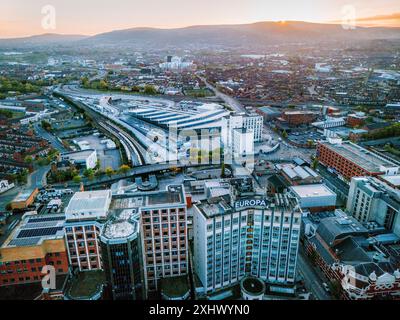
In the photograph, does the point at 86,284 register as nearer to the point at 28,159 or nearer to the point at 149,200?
the point at 149,200

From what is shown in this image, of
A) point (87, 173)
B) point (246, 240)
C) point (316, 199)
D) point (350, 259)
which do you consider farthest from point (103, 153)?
point (350, 259)

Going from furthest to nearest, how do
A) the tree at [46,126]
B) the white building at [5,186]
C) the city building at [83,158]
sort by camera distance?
→ the tree at [46,126], the city building at [83,158], the white building at [5,186]

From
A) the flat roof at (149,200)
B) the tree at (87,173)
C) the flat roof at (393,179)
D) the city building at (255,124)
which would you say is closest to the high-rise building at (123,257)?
the flat roof at (149,200)

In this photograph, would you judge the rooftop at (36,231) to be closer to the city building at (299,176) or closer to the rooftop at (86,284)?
the rooftop at (86,284)

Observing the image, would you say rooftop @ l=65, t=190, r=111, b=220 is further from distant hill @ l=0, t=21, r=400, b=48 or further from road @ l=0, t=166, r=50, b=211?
distant hill @ l=0, t=21, r=400, b=48
